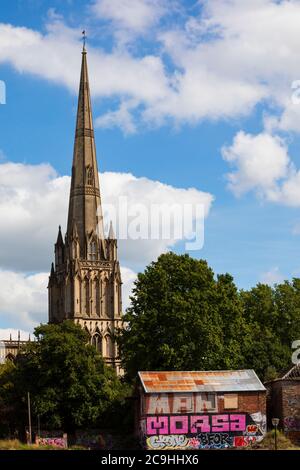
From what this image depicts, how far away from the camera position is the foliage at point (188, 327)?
73.4 meters

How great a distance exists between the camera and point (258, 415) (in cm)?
6556

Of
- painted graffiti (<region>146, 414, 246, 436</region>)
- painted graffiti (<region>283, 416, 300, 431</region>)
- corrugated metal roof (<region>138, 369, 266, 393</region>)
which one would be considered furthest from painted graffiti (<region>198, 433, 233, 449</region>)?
painted graffiti (<region>283, 416, 300, 431</region>)

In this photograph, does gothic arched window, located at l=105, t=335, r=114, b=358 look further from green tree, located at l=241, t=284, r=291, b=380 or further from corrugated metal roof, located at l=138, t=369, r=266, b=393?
corrugated metal roof, located at l=138, t=369, r=266, b=393

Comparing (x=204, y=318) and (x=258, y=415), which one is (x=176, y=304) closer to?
(x=204, y=318)

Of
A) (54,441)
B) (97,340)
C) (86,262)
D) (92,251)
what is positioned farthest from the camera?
(92,251)

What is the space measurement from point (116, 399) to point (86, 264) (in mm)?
65874

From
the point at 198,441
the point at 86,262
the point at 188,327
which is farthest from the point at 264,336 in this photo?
the point at 86,262

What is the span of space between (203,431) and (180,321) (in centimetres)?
1138

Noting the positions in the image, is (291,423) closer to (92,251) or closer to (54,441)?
(54,441)

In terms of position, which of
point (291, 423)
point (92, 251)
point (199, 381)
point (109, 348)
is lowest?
point (291, 423)

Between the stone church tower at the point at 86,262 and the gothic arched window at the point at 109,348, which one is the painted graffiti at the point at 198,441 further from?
the gothic arched window at the point at 109,348

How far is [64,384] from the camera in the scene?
7356cm

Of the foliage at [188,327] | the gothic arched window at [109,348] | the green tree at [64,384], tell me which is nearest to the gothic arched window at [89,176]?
the gothic arched window at [109,348]
